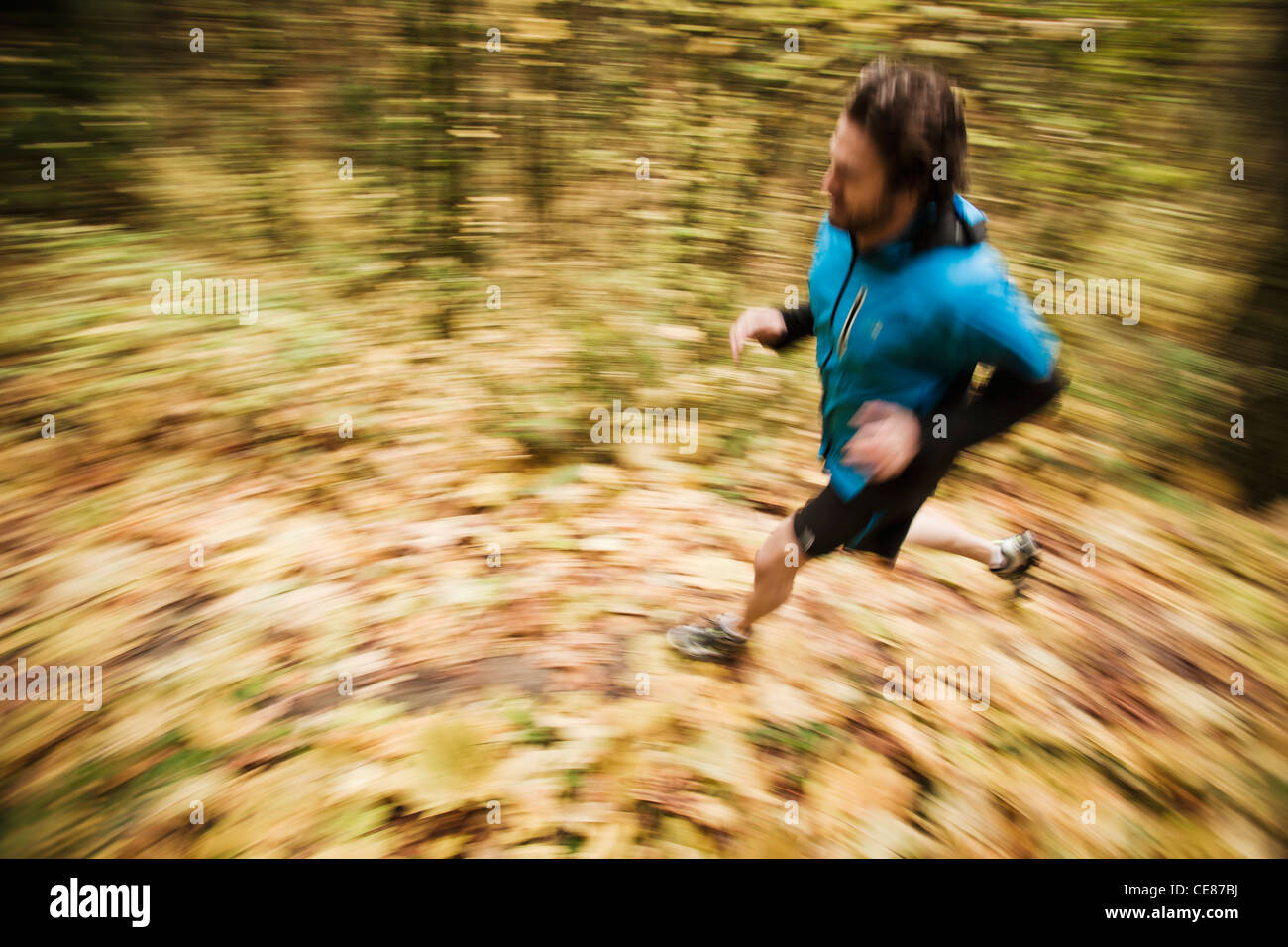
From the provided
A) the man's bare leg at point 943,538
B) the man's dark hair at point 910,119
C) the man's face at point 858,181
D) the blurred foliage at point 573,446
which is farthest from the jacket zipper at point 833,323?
the blurred foliage at point 573,446

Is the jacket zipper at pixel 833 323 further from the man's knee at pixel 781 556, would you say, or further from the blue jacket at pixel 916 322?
the man's knee at pixel 781 556

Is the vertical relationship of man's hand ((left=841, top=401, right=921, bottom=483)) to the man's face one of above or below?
below

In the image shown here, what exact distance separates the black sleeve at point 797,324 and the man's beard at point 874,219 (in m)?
0.44

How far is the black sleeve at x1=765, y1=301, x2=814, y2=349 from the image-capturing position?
2135mm

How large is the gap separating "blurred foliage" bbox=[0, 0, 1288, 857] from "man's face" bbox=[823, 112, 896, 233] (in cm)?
158

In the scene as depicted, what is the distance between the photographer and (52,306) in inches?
143

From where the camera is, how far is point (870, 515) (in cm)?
197

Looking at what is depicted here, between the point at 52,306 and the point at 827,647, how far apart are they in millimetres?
4269

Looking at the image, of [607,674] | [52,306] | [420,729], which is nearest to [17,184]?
[52,306]

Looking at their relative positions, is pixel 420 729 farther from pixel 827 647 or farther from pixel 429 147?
pixel 429 147

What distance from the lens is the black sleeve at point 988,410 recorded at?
168 cm

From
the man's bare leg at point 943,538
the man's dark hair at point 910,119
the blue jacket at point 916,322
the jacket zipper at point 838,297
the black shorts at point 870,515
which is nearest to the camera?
the man's dark hair at point 910,119

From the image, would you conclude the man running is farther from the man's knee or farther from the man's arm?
the man's knee

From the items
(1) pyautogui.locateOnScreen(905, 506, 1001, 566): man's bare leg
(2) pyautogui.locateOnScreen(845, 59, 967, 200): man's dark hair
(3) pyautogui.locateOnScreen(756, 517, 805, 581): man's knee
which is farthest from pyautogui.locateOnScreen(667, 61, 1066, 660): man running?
(1) pyautogui.locateOnScreen(905, 506, 1001, 566): man's bare leg
